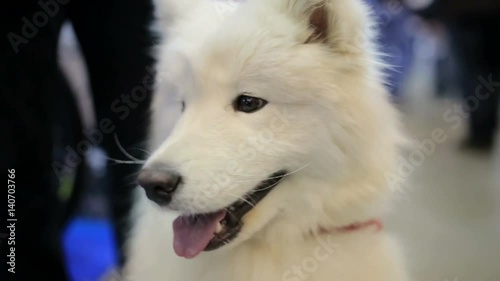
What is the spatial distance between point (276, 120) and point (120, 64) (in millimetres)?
698

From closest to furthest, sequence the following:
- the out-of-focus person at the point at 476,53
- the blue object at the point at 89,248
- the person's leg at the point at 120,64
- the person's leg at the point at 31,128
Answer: the person's leg at the point at 31,128, the person's leg at the point at 120,64, the blue object at the point at 89,248, the out-of-focus person at the point at 476,53

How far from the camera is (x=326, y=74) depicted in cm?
111

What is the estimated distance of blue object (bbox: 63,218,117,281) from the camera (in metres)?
1.86

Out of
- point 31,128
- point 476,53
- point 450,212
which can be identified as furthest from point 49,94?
point 476,53

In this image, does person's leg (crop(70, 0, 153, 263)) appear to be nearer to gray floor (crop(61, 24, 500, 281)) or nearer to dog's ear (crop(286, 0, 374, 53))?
gray floor (crop(61, 24, 500, 281))

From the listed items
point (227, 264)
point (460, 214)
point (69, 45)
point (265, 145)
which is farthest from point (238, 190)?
point (460, 214)

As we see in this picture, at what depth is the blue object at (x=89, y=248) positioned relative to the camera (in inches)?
73.2

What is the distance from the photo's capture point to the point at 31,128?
138 centimetres

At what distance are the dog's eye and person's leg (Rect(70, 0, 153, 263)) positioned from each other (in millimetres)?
533

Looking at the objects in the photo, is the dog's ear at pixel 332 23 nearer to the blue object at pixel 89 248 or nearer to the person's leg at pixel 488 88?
the blue object at pixel 89 248

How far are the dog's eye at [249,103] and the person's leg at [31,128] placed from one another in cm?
58

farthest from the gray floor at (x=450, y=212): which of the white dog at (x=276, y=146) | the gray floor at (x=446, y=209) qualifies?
the white dog at (x=276, y=146)

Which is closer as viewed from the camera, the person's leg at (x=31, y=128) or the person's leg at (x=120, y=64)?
the person's leg at (x=31, y=128)

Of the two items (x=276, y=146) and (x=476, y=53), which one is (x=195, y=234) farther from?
(x=476, y=53)
